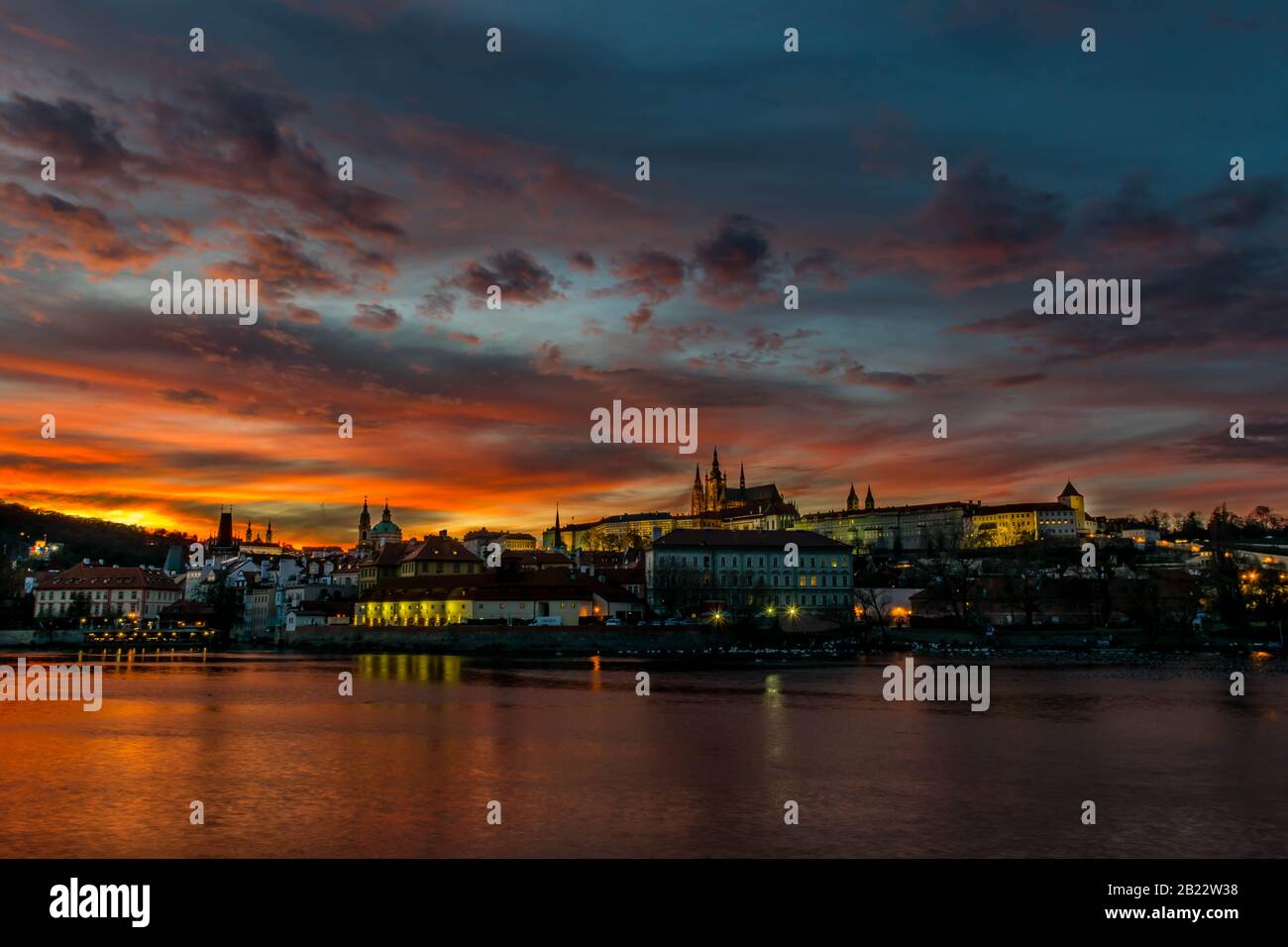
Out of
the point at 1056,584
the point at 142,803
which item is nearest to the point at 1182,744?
the point at 142,803

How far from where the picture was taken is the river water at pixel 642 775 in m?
18.2

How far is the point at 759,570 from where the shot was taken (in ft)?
400

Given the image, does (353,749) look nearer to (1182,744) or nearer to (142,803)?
(142,803)

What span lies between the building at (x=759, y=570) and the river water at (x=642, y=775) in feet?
229

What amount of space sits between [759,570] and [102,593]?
90234mm
